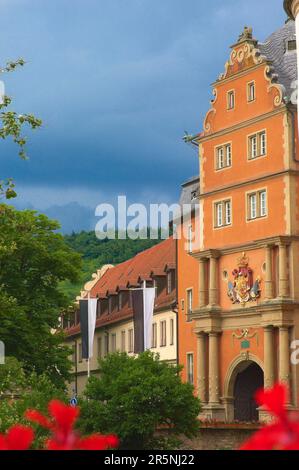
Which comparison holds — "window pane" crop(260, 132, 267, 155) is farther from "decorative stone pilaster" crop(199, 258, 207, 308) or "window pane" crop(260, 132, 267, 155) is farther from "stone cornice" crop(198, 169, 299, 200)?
"decorative stone pilaster" crop(199, 258, 207, 308)

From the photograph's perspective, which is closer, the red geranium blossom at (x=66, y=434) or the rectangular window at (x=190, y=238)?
the red geranium blossom at (x=66, y=434)

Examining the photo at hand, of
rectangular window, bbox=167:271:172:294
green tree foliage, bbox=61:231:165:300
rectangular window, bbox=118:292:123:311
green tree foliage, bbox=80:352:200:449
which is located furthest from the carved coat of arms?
green tree foliage, bbox=61:231:165:300

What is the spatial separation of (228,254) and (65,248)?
7618mm

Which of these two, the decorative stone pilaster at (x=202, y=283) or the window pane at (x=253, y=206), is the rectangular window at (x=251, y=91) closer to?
the window pane at (x=253, y=206)

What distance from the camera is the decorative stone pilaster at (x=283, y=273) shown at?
47.3m

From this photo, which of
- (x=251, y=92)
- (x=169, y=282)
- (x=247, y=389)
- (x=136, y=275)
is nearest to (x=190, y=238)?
(x=169, y=282)

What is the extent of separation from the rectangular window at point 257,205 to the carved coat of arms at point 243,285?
6.42ft

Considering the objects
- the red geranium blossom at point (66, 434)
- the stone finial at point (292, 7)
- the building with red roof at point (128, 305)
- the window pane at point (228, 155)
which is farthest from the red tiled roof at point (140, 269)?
the red geranium blossom at point (66, 434)

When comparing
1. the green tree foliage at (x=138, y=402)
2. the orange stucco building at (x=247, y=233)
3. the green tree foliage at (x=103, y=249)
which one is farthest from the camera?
the green tree foliage at (x=103, y=249)

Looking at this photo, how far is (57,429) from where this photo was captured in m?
3.18

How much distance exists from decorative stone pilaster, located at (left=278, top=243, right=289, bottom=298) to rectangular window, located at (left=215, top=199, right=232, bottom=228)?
469 cm

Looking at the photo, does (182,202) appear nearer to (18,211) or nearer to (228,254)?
(228,254)
